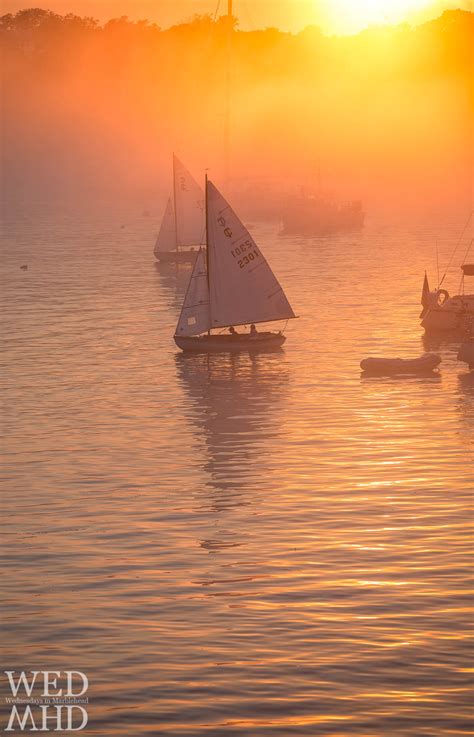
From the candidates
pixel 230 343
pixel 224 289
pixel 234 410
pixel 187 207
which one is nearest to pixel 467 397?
pixel 234 410

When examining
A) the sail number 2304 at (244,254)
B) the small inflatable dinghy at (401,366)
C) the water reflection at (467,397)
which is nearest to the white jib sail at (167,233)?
the sail number 2304 at (244,254)

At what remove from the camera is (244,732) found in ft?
93.6

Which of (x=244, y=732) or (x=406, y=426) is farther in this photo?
(x=406, y=426)

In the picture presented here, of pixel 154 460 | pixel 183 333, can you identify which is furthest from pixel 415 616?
pixel 183 333

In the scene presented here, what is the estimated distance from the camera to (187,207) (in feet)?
440

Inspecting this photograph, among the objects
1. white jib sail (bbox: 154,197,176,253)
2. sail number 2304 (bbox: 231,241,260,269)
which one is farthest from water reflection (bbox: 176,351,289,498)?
white jib sail (bbox: 154,197,176,253)

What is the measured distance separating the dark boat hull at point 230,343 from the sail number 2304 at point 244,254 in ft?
12.7

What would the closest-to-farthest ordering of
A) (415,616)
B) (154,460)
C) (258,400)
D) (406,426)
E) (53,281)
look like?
(415,616)
(154,460)
(406,426)
(258,400)
(53,281)

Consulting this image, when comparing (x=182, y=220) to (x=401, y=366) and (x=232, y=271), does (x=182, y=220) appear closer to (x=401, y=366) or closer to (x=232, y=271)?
(x=232, y=271)

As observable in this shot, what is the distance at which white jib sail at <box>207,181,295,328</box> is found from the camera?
77750 millimetres

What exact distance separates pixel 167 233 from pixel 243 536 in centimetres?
9850

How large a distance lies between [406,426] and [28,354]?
30749 millimetres

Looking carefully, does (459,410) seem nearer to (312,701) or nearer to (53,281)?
(312,701)

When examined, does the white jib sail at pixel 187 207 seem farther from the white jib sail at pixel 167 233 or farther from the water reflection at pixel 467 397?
the water reflection at pixel 467 397
